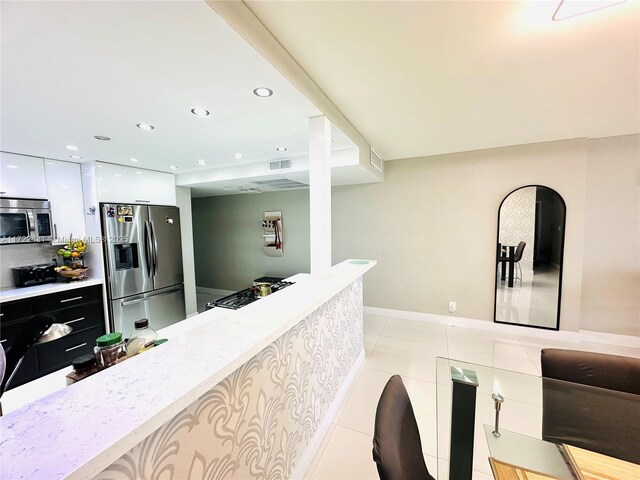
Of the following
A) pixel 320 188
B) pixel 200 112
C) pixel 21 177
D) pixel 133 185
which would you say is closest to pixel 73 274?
pixel 21 177

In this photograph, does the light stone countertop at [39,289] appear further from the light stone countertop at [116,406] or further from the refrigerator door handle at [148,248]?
the light stone countertop at [116,406]

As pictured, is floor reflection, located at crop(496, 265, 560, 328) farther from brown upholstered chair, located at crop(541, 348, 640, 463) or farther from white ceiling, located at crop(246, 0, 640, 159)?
brown upholstered chair, located at crop(541, 348, 640, 463)

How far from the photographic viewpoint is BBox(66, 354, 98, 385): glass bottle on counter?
0.93m

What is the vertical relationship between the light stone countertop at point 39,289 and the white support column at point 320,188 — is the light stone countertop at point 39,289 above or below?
below

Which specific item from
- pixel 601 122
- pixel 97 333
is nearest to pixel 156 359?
pixel 97 333

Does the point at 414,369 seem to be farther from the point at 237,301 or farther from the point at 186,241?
the point at 186,241

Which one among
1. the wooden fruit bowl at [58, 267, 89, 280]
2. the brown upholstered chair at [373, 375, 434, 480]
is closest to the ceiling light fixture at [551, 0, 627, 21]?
the brown upholstered chair at [373, 375, 434, 480]

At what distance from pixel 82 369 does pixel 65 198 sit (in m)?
2.96

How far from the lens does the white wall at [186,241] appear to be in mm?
4016

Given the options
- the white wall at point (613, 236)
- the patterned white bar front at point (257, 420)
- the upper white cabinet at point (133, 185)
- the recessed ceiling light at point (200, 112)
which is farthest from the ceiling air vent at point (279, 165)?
the white wall at point (613, 236)

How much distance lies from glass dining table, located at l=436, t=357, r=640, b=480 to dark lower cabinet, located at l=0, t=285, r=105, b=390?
3.38 m

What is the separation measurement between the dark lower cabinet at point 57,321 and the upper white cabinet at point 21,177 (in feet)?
3.58

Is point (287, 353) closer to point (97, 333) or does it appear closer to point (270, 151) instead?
point (270, 151)

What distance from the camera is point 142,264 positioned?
329 centimetres
